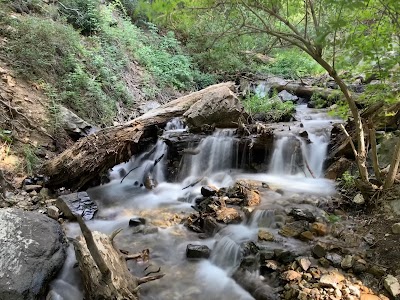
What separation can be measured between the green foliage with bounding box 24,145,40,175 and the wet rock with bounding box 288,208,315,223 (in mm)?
4559

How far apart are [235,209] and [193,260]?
120 cm

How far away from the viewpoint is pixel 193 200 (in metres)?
6.22

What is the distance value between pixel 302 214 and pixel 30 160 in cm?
482

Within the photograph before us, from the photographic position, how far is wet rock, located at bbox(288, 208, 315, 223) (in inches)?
184

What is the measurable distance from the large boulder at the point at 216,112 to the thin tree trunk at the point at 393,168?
13.1 ft

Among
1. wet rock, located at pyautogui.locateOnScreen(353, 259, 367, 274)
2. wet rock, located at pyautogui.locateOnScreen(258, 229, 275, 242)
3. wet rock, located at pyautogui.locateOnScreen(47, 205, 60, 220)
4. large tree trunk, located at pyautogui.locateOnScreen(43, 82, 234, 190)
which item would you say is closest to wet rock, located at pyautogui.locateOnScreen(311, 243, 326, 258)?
wet rock, located at pyautogui.locateOnScreen(353, 259, 367, 274)

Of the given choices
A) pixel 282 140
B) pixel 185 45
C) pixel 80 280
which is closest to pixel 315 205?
pixel 282 140

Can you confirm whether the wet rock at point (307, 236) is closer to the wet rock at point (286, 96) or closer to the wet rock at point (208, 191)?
the wet rock at point (208, 191)

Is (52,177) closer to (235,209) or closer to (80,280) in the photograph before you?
(80,280)

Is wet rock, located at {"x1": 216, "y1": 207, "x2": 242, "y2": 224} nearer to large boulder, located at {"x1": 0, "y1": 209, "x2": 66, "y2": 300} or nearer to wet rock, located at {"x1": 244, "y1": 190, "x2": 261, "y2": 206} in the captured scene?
wet rock, located at {"x1": 244, "y1": 190, "x2": 261, "y2": 206}

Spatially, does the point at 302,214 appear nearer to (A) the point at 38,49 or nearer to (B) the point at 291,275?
(B) the point at 291,275

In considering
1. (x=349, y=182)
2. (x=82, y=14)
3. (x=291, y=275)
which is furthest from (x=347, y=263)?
(x=82, y=14)

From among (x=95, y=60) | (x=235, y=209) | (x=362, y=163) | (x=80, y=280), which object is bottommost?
(x=80, y=280)

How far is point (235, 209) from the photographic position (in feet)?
17.4
